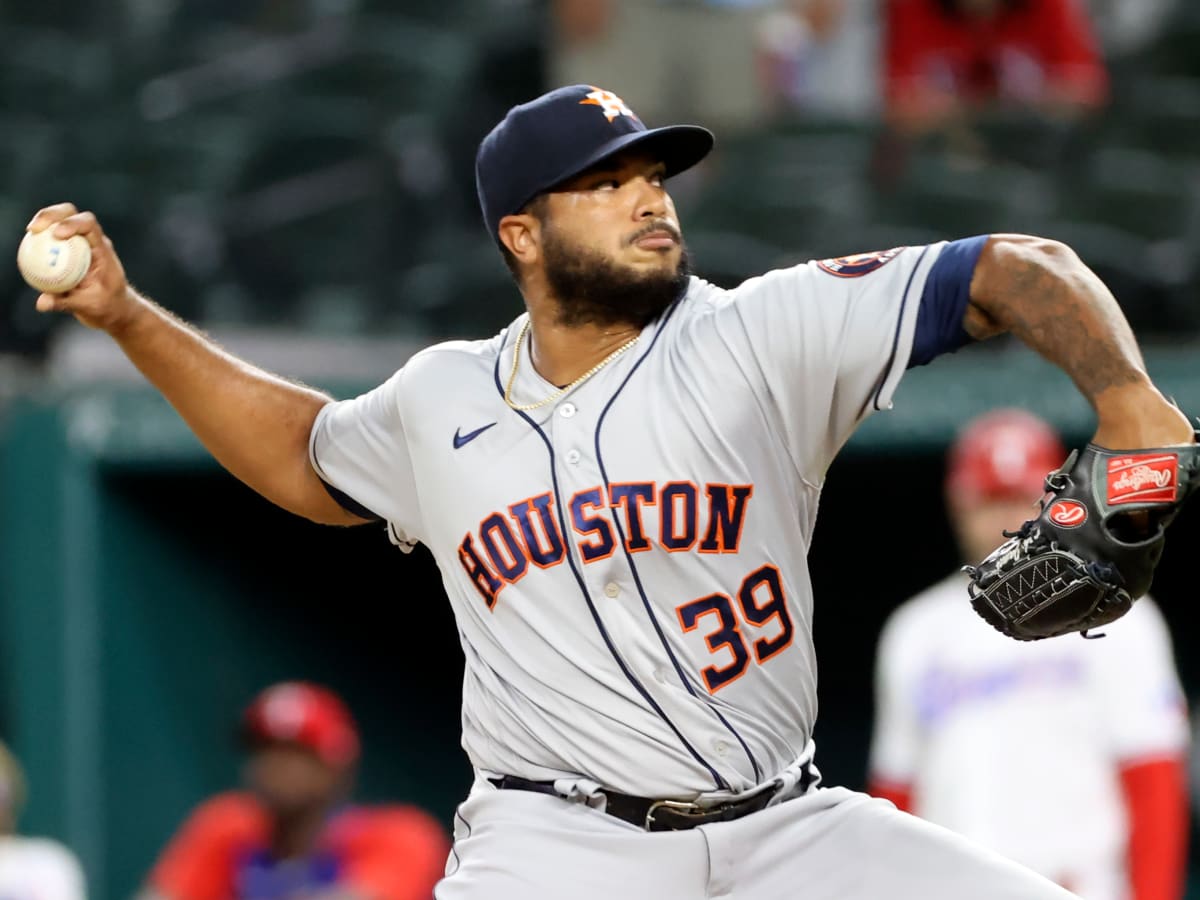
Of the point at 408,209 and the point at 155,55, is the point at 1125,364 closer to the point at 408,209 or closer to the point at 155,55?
the point at 408,209

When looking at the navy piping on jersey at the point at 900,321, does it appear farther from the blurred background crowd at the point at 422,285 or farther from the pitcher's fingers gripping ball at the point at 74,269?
the blurred background crowd at the point at 422,285

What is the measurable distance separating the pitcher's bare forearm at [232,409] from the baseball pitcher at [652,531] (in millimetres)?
238

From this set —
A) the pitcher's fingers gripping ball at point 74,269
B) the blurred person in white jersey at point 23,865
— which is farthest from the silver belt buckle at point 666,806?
the blurred person in white jersey at point 23,865

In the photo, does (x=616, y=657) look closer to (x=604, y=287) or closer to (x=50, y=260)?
(x=604, y=287)

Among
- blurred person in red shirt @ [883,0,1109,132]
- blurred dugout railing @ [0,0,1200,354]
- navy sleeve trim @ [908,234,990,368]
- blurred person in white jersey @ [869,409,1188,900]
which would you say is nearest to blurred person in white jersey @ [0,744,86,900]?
blurred dugout railing @ [0,0,1200,354]

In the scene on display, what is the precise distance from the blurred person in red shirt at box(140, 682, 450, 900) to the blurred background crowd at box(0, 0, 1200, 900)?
25.9 inches

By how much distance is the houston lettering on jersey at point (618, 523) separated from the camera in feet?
8.43

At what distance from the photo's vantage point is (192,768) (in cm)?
631

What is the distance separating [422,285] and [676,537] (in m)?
4.17

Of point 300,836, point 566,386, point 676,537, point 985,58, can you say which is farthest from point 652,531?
point 985,58

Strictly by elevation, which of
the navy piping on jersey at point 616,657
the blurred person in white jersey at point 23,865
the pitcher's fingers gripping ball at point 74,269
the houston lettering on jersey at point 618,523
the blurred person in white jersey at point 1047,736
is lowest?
the blurred person in white jersey at point 23,865

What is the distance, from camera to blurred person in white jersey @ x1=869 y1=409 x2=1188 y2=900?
161 inches

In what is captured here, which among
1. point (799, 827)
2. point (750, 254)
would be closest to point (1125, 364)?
point (799, 827)

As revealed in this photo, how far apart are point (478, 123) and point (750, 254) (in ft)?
3.60
